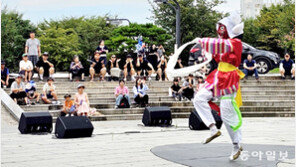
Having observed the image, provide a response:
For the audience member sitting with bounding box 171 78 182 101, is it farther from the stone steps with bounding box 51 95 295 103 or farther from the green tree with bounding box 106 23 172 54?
the green tree with bounding box 106 23 172 54

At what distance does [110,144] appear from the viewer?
1040 cm

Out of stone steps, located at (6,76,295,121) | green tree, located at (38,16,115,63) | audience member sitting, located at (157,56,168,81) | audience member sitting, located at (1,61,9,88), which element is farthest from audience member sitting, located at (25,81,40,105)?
green tree, located at (38,16,115,63)

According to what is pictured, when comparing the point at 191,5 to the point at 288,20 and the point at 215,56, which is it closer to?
the point at 288,20

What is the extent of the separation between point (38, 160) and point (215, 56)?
3.21 metres

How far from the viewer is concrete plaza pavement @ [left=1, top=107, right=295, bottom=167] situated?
8.03 m

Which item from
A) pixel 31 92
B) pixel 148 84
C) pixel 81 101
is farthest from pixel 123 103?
pixel 148 84

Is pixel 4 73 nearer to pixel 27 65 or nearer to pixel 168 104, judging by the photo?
pixel 27 65

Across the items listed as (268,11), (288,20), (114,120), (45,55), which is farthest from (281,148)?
(268,11)

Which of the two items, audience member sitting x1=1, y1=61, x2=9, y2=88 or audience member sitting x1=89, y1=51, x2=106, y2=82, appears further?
audience member sitting x1=89, y1=51, x2=106, y2=82

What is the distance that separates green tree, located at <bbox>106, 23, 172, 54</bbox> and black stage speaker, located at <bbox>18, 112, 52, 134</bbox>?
2641 centimetres

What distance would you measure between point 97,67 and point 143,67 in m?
2.17

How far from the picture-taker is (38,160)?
8.25 metres

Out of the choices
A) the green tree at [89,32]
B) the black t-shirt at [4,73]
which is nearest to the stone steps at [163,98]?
the black t-shirt at [4,73]

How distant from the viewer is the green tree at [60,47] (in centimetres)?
5166
